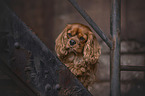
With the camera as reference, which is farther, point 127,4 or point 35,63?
point 127,4

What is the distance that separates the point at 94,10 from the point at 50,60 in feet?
5.48

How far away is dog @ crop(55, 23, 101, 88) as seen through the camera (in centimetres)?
135

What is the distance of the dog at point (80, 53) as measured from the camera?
4.42ft

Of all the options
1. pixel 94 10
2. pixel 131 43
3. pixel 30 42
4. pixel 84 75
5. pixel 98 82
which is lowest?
pixel 98 82

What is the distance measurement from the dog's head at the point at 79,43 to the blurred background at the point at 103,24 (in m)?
0.63

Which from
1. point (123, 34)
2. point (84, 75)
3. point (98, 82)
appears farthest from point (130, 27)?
point (84, 75)

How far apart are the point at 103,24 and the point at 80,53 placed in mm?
964

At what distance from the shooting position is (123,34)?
207 cm

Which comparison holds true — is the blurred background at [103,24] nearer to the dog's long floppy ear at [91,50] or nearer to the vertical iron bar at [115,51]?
the dog's long floppy ear at [91,50]

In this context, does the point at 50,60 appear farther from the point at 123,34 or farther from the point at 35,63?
the point at 123,34

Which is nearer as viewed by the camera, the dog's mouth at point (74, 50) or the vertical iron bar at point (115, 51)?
the vertical iron bar at point (115, 51)

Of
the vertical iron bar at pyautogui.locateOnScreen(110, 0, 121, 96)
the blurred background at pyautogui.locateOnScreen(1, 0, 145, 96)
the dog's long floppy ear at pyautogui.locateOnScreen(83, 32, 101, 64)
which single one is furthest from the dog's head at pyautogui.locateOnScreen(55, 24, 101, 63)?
the blurred background at pyautogui.locateOnScreen(1, 0, 145, 96)

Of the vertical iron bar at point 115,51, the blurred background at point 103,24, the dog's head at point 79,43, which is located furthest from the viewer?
the blurred background at point 103,24

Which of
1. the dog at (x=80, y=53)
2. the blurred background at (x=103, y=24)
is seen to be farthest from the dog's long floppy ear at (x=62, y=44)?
the blurred background at (x=103, y=24)
